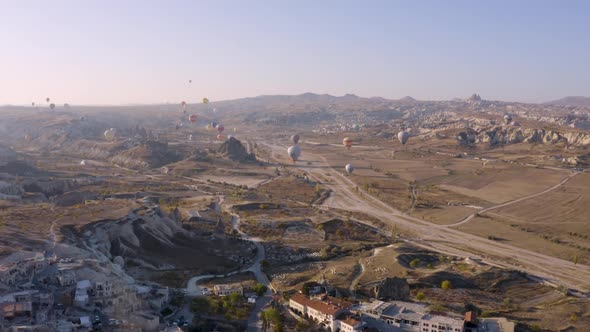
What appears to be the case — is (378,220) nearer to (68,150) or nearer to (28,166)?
(28,166)

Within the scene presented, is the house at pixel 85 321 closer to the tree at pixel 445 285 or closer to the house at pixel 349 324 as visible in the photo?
the house at pixel 349 324

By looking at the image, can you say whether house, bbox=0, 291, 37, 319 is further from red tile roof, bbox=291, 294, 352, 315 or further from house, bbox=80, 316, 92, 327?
red tile roof, bbox=291, 294, 352, 315

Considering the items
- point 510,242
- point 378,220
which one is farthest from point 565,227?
point 378,220

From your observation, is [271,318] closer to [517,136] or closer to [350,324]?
[350,324]

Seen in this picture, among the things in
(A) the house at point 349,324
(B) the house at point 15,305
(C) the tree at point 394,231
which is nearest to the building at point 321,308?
(A) the house at point 349,324

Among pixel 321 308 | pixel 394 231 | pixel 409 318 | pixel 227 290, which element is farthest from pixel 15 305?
pixel 394 231

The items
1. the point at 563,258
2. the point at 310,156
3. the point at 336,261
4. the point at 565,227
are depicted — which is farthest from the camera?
the point at 310,156

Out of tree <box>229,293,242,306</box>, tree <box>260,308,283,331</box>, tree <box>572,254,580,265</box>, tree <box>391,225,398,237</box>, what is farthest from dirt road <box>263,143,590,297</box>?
tree <box>229,293,242,306</box>
